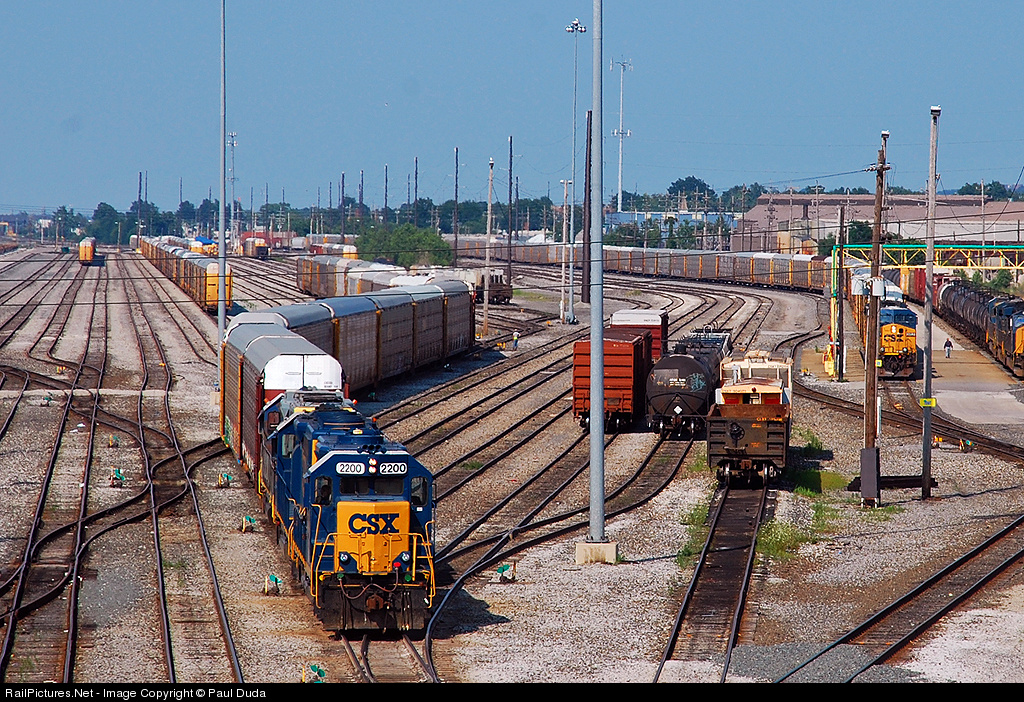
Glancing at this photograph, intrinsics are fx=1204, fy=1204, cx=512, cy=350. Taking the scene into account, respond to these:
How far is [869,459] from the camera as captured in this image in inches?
1019

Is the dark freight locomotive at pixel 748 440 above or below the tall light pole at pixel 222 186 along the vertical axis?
below

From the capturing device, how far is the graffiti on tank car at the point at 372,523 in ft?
52.0

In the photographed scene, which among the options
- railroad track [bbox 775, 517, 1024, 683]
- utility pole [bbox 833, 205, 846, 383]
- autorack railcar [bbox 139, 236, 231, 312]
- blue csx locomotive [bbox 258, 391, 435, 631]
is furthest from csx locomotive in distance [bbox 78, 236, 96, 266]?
blue csx locomotive [bbox 258, 391, 435, 631]

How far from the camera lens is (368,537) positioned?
1588cm

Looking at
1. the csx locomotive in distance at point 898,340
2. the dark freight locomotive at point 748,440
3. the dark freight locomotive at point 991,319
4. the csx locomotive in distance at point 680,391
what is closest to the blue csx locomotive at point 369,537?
the dark freight locomotive at point 748,440

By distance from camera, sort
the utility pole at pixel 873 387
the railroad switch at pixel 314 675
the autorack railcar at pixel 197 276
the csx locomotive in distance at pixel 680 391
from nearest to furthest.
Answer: the railroad switch at pixel 314 675
the utility pole at pixel 873 387
the csx locomotive in distance at pixel 680 391
the autorack railcar at pixel 197 276

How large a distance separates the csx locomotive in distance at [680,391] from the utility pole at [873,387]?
5.33m

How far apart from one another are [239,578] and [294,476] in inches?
86.0

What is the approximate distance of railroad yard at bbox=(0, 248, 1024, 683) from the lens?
1520 centimetres

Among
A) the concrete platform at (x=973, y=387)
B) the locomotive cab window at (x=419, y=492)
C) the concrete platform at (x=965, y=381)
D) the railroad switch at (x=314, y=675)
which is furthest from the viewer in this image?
the concrete platform at (x=965, y=381)

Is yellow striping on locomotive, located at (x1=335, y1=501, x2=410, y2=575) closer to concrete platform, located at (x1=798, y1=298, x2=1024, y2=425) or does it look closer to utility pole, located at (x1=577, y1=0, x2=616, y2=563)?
utility pole, located at (x1=577, y1=0, x2=616, y2=563)

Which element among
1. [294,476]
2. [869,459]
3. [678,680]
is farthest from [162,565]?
[869,459]

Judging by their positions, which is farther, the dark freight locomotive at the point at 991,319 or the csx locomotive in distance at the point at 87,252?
the csx locomotive in distance at the point at 87,252

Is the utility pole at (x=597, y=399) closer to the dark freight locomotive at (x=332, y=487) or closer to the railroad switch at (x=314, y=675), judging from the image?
the dark freight locomotive at (x=332, y=487)
